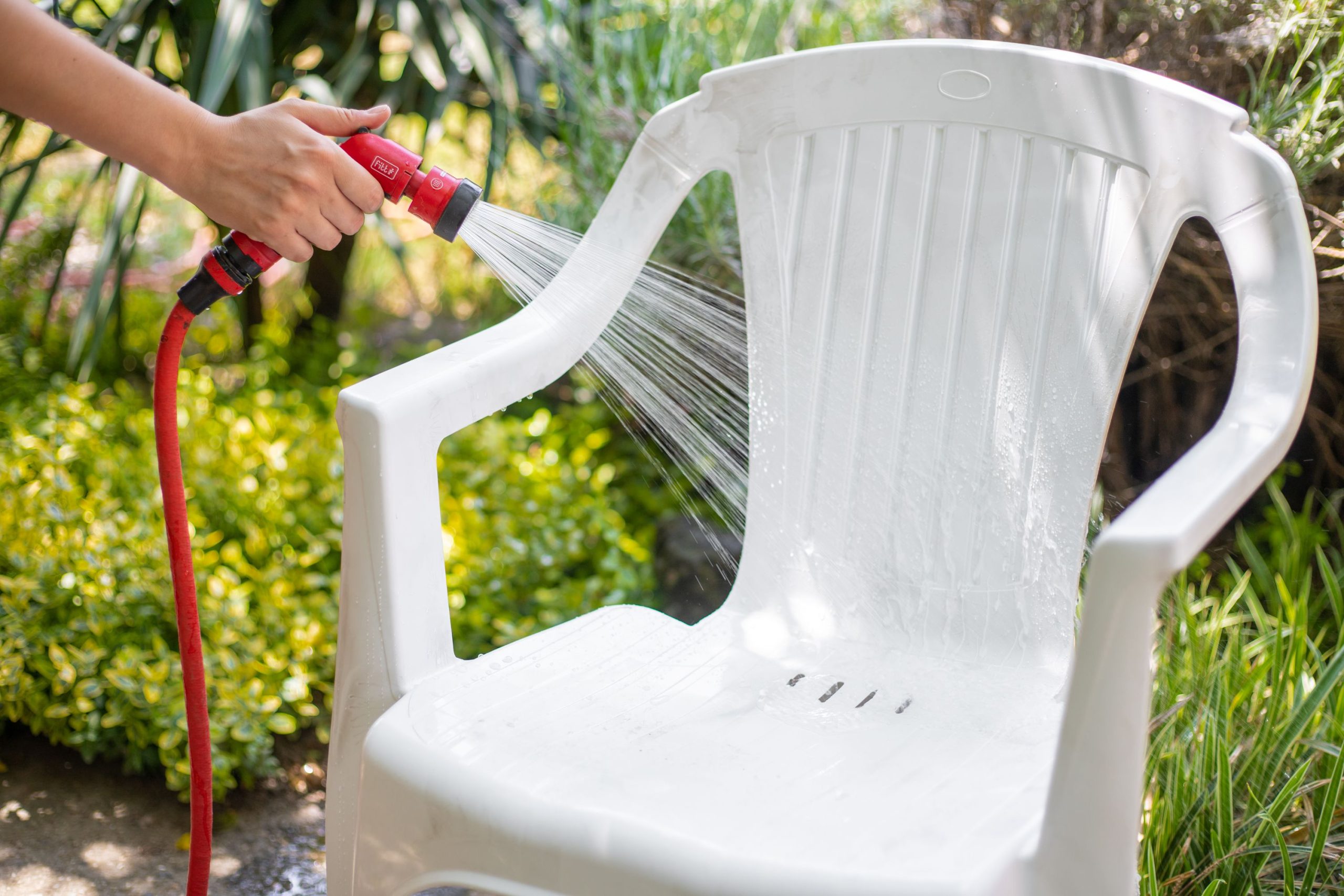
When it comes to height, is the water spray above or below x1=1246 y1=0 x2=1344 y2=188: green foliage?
below

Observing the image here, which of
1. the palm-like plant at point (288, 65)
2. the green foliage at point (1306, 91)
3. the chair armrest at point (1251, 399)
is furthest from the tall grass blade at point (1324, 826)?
the palm-like plant at point (288, 65)

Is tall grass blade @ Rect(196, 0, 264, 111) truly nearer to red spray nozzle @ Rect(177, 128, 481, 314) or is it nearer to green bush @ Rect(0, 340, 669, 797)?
green bush @ Rect(0, 340, 669, 797)

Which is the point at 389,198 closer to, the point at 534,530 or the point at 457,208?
the point at 457,208

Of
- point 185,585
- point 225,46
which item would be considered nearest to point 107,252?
point 225,46

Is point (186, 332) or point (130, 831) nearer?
Result: point (186, 332)

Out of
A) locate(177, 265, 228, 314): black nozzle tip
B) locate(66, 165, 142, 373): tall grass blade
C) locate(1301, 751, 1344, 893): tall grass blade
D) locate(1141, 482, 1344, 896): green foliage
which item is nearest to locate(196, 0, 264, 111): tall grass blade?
locate(66, 165, 142, 373): tall grass blade

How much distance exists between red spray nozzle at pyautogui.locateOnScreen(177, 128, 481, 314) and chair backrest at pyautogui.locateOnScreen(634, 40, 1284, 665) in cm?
34

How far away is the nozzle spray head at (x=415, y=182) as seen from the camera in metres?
1.20

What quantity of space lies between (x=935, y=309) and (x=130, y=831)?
5.31 feet

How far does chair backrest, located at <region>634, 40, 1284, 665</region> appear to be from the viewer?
1.24 metres

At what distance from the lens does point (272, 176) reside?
3.76 ft

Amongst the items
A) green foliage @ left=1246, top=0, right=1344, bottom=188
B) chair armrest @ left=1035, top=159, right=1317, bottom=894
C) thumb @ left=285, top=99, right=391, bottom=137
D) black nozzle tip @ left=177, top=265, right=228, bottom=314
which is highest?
green foliage @ left=1246, top=0, right=1344, bottom=188

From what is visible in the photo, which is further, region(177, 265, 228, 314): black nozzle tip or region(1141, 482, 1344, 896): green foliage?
region(1141, 482, 1344, 896): green foliage

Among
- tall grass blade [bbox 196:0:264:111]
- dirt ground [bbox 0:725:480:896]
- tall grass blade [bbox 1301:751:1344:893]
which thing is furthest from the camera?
tall grass blade [bbox 196:0:264:111]
